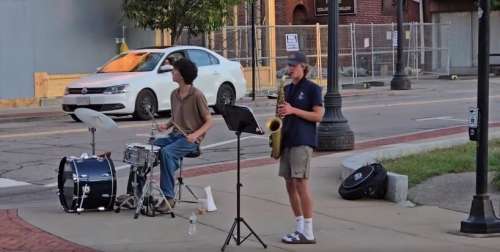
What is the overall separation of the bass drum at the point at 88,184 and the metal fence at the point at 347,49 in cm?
1887

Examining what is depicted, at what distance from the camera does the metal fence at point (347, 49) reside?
2953 centimetres

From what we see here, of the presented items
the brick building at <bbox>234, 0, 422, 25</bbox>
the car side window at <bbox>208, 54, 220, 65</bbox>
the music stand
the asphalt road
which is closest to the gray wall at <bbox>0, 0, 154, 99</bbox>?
the asphalt road

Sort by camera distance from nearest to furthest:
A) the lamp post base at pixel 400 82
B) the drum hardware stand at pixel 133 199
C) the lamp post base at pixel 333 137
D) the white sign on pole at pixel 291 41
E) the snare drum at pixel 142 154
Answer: the snare drum at pixel 142 154
the drum hardware stand at pixel 133 199
the lamp post base at pixel 333 137
the white sign on pole at pixel 291 41
the lamp post base at pixel 400 82

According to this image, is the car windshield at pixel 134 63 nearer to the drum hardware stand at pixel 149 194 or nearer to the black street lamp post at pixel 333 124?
the black street lamp post at pixel 333 124

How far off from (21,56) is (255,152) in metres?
12.3

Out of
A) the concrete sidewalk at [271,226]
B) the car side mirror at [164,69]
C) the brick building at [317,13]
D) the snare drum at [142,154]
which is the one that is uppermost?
the brick building at [317,13]

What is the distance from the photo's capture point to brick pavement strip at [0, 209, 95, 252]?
7.54 meters

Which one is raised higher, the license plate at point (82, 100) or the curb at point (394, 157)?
the license plate at point (82, 100)

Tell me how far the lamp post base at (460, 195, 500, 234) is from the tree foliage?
17077 mm

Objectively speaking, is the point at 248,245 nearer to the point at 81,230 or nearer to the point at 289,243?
the point at 289,243

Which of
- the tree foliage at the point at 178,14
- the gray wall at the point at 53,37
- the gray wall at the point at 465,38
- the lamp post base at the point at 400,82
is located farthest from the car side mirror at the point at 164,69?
the gray wall at the point at 465,38

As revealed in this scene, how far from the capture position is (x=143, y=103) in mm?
19625

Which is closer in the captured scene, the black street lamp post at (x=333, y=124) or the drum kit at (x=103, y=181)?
the drum kit at (x=103, y=181)

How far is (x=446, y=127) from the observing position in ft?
58.4
